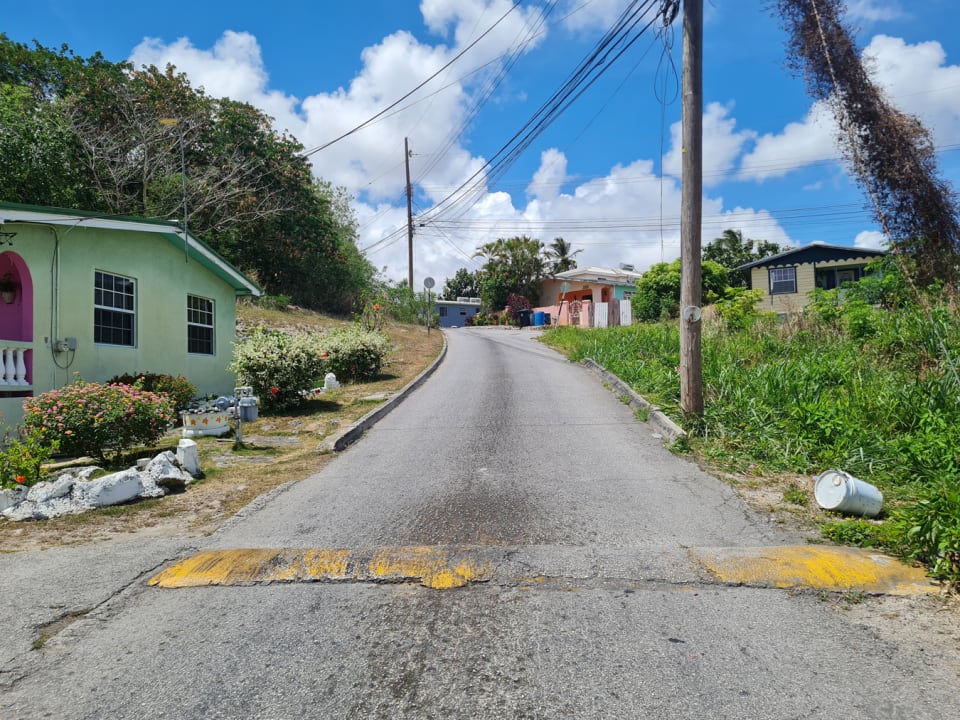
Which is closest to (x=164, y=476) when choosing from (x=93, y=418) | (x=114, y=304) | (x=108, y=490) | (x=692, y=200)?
(x=108, y=490)

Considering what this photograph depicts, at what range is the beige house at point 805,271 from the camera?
27562 millimetres

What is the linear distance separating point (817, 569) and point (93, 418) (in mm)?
7883

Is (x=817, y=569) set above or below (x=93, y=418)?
below

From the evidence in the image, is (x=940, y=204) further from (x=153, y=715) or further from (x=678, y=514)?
(x=153, y=715)

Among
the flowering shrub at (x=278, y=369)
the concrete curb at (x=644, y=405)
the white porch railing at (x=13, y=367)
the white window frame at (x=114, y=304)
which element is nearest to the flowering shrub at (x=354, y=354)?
the flowering shrub at (x=278, y=369)

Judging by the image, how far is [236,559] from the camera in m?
4.52

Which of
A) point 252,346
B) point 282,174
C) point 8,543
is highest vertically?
point 282,174

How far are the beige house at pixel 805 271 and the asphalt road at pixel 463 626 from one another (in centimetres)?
2516

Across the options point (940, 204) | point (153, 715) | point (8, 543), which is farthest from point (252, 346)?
point (940, 204)

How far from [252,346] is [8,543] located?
7956 millimetres

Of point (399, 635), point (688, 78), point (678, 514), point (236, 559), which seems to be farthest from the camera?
point (688, 78)

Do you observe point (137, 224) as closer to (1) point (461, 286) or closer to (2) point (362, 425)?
(2) point (362, 425)

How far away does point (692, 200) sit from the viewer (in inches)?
356

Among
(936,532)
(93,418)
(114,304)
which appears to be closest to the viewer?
(936,532)
